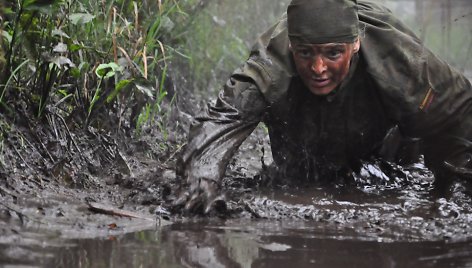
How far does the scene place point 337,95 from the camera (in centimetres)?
429

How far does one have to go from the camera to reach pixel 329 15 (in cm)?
395

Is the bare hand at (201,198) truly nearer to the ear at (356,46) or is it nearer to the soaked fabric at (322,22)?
the soaked fabric at (322,22)

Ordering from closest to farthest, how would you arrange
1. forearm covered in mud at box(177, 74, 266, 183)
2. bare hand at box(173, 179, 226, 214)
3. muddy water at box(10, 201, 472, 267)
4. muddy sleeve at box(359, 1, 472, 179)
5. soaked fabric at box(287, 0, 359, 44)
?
muddy water at box(10, 201, 472, 267), bare hand at box(173, 179, 226, 214), forearm covered in mud at box(177, 74, 266, 183), soaked fabric at box(287, 0, 359, 44), muddy sleeve at box(359, 1, 472, 179)

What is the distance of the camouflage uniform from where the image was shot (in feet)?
13.1

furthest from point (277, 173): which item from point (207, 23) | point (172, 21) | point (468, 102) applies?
point (207, 23)

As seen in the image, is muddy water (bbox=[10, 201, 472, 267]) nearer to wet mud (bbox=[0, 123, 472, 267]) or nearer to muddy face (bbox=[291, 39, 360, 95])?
wet mud (bbox=[0, 123, 472, 267])

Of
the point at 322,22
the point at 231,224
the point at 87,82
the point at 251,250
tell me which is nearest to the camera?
the point at 251,250

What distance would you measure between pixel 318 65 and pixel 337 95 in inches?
13.1

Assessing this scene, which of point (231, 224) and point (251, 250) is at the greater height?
point (231, 224)

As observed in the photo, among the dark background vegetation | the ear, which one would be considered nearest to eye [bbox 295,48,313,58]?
the ear

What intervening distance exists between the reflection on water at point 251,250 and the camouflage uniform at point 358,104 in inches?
20.2

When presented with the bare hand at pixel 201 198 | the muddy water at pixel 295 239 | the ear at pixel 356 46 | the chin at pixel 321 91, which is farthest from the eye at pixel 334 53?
the bare hand at pixel 201 198

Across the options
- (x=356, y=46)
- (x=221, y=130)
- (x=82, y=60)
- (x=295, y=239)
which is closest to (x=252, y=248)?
(x=295, y=239)

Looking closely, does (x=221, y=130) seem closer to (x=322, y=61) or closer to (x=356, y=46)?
(x=322, y=61)
